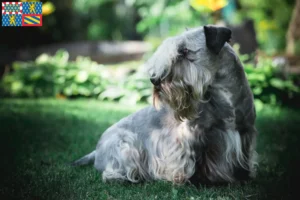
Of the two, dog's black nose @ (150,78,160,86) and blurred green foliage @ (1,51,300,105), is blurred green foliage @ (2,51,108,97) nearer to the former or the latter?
blurred green foliage @ (1,51,300,105)

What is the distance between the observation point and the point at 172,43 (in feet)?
10.6

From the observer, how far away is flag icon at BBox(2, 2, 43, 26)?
11.7 ft

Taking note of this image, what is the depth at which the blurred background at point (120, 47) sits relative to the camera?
838 cm

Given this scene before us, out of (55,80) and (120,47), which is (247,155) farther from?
(120,47)

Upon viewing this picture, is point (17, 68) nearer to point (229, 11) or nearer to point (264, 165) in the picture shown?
point (229, 11)

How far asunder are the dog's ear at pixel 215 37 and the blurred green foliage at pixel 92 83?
4.48 metres

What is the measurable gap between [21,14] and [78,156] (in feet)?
5.60

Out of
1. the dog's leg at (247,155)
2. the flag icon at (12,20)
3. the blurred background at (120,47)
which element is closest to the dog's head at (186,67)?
the dog's leg at (247,155)

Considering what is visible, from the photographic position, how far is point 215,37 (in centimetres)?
323

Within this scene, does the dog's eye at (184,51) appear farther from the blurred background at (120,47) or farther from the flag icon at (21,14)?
the blurred background at (120,47)

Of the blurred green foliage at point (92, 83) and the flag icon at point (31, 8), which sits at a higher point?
the flag icon at point (31, 8)

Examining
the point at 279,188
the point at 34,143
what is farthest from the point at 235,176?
the point at 34,143

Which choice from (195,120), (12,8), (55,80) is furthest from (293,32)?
(12,8)

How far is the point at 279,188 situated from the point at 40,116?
4.39 meters
